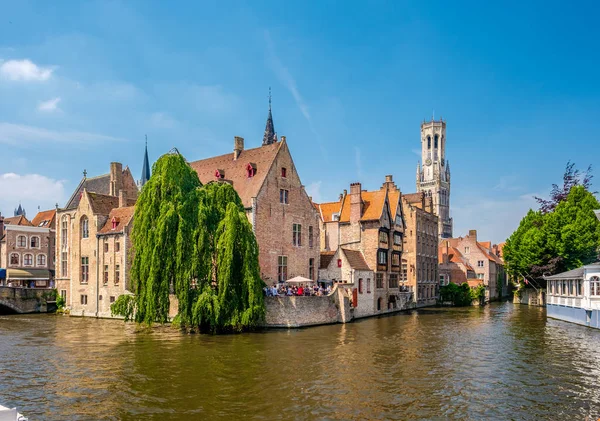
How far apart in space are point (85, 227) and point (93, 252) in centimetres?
296

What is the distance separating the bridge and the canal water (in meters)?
16.1

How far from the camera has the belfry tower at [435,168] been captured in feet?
542

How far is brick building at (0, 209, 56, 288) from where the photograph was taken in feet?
195

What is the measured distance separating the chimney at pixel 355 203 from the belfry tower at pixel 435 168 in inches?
4643

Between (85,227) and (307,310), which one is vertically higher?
(85,227)

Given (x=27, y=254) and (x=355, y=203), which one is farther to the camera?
(x=27, y=254)

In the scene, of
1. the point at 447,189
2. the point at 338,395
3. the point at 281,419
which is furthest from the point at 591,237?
the point at 447,189

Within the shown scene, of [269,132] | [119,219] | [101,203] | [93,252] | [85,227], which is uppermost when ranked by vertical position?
[269,132]

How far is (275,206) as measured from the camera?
43250 mm

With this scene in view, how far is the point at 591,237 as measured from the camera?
5234 centimetres

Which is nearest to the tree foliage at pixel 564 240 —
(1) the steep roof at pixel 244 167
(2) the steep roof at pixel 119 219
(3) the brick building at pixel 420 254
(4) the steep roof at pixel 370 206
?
(3) the brick building at pixel 420 254

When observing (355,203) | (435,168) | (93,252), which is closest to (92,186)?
(93,252)

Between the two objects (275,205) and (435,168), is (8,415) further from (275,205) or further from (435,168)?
(435,168)

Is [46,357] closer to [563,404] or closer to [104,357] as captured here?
[104,357]
